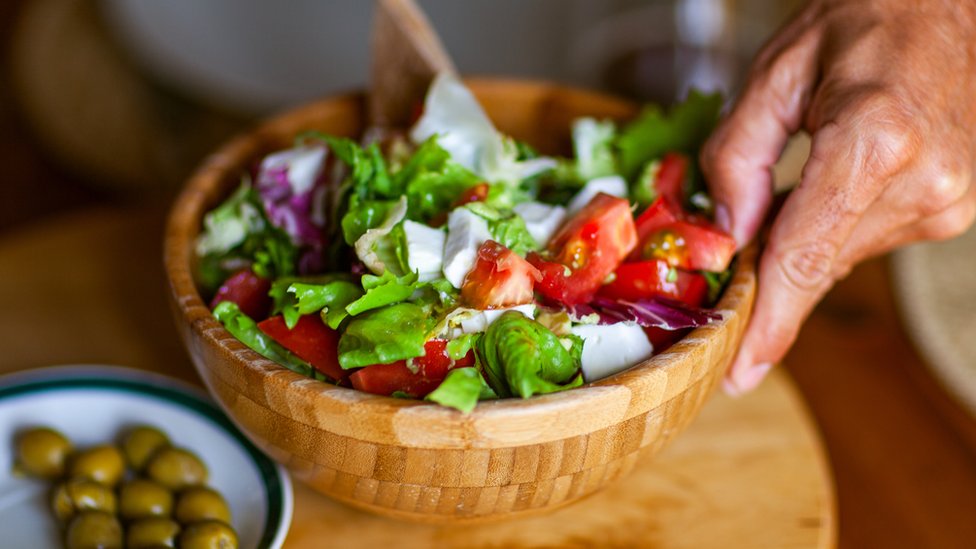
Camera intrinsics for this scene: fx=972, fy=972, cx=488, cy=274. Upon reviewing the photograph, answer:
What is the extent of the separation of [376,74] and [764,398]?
2.28 ft

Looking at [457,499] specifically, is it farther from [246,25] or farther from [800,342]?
[246,25]

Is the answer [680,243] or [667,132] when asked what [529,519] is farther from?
[667,132]

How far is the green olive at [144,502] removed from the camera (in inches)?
41.3

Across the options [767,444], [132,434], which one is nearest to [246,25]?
[132,434]

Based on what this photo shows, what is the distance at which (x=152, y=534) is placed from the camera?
1.01 metres

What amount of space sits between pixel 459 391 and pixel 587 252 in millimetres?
252

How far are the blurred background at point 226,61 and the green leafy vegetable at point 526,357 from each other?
1997 mm

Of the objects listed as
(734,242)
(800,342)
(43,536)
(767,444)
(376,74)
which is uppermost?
(376,74)

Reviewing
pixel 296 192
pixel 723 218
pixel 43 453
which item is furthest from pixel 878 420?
pixel 43 453

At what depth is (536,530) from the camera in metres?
1.09

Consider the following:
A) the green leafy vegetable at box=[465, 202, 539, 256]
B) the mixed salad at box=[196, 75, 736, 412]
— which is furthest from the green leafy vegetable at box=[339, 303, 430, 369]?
the green leafy vegetable at box=[465, 202, 539, 256]

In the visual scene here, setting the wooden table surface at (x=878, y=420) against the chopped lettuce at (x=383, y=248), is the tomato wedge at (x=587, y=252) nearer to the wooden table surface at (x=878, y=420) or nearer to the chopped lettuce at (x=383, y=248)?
the chopped lettuce at (x=383, y=248)

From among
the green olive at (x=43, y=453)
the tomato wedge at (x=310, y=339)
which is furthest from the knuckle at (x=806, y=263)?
the green olive at (x=43, y=453)

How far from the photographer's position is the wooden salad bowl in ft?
2.70
